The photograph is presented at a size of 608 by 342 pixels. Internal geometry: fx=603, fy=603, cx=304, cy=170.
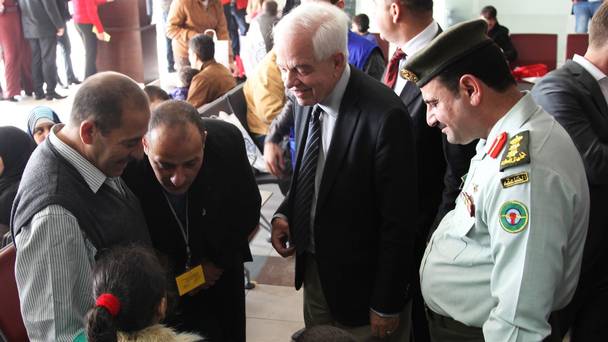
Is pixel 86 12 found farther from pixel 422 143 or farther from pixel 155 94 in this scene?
pixel 422 143

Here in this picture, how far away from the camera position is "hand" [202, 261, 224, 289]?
7.14 feet

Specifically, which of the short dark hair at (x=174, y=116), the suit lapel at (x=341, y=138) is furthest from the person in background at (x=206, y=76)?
the suit lapel at (x=341, y=138)

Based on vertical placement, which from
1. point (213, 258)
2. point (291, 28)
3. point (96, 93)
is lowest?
point (213, 258)

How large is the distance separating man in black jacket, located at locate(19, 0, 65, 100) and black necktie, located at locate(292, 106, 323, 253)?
702 cm

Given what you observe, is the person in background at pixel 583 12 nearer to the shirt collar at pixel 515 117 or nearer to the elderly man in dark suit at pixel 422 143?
the elderly man in dark suit at pixel 422 143

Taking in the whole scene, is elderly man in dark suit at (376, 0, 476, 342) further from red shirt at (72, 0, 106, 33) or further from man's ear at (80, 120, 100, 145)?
red shirt at (72, 0, 106, 33)

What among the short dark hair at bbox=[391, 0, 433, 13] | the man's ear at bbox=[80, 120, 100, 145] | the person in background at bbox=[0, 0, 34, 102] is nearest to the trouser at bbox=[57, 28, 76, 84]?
the person in background at bbox=[0, 0, 34, 102]

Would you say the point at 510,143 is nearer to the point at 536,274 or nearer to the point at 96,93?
the point at 536,274

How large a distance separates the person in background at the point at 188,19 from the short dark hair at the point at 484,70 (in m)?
5.80

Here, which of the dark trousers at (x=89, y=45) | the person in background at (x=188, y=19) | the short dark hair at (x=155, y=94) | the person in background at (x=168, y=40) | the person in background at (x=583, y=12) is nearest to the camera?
the short dark hair at (x=155, y=94)

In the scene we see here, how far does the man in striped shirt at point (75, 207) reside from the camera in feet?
4.62

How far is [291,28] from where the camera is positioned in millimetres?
1887

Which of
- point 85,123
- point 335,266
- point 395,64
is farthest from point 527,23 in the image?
point 85,123

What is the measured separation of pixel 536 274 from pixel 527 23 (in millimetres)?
9156
